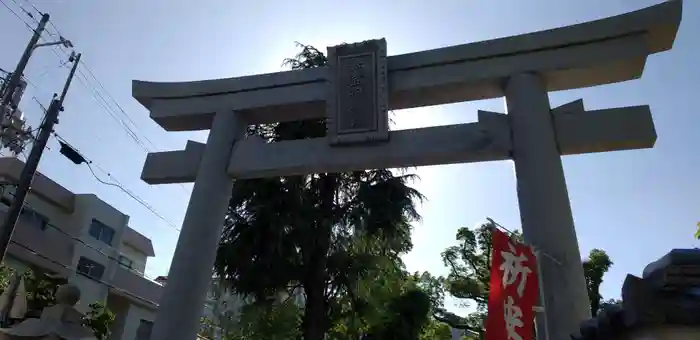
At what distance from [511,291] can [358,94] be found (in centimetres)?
271

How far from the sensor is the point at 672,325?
6.84 feet

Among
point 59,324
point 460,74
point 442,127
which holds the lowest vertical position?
point 59,324

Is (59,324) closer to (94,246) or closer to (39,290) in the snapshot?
(39,290)

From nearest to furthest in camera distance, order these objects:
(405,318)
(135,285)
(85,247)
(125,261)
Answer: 1. (405,318)
2. (85,247)
3. (135,285)
4. (125,261)

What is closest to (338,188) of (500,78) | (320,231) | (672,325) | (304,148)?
(320,231)

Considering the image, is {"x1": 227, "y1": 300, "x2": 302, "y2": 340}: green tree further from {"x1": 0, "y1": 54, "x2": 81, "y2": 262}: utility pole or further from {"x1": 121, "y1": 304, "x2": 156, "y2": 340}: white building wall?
{"x1": 121, "y1": 304, "x2": 156, "y2": 340}: white building wall

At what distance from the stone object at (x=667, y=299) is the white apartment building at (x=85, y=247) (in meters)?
18.5

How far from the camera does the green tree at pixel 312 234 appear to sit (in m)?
8.96

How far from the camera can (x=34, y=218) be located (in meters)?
18.3

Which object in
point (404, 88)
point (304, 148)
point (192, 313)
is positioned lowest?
point (192, 313)

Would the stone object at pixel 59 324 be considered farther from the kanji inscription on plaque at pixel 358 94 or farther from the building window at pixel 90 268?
the building window at pixel 90 268

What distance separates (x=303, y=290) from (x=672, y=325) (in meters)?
7.89

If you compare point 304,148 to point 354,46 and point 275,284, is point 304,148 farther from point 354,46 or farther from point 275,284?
point 275,284

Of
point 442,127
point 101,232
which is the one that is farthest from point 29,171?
point 101,232
